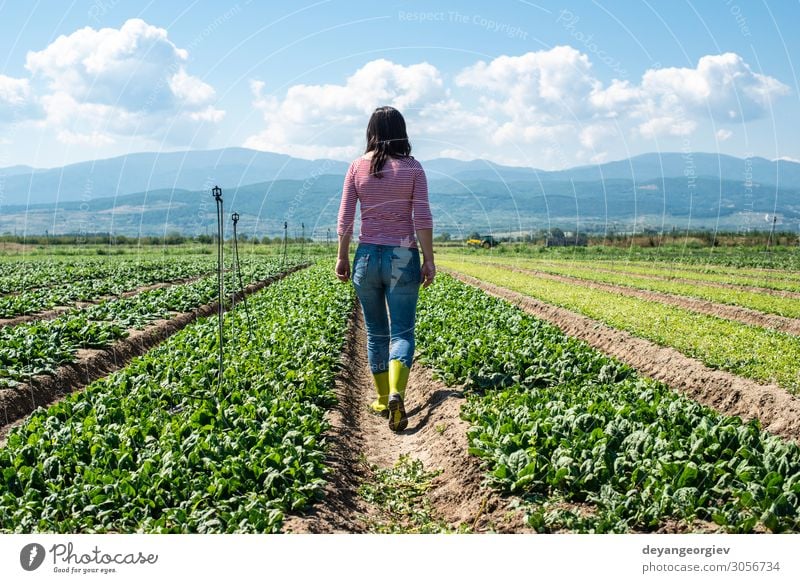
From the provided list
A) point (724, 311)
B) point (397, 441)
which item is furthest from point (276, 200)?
point (397, 441)

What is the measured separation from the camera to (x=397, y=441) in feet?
25.6

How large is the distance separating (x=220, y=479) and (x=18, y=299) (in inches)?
603

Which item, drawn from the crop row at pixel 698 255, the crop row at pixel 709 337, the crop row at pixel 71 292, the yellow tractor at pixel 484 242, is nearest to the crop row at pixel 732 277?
the crop row at pixel 698 255

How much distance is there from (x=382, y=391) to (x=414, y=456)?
1.11 meters

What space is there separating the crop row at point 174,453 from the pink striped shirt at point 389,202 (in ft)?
6.13

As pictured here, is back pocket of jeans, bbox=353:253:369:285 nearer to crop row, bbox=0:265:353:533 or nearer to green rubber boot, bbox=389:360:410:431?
green rubber boot, bbox=389:360:410:431

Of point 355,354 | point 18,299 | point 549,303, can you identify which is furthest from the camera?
point 549,303

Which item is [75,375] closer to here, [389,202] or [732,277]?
[389,202]

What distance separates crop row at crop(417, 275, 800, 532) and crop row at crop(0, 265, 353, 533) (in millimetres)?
1611

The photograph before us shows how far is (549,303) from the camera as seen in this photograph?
1978 centimetres

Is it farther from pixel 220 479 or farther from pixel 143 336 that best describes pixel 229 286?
pixel 220 479

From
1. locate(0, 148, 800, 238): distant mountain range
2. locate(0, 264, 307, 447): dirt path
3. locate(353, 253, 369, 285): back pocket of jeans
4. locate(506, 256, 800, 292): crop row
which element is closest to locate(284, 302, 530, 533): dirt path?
locate(353, 253, 369, 285): back pocket of jeans

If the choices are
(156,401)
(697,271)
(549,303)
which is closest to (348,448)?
(156,401)

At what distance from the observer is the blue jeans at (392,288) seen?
7.27 meters
